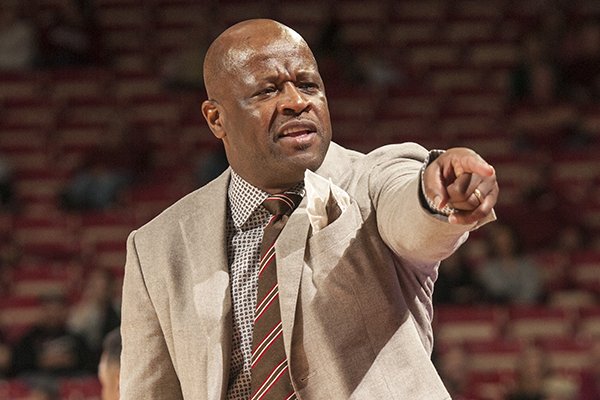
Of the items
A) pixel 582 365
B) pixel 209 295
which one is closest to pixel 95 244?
pixel 582 365

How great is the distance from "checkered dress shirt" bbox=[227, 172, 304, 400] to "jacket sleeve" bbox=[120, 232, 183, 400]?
0.53ft

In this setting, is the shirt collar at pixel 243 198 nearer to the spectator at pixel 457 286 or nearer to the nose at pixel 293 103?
the nose at pixel 293 103

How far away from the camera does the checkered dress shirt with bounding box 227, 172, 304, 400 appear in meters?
2.26

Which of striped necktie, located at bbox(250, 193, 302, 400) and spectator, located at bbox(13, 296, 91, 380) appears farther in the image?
spectator, located at bbox(13, 296, 91, 380)

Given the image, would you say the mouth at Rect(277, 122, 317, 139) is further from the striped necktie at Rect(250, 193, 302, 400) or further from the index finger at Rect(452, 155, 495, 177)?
the index finger at Rect(452, 155, 495, 177)

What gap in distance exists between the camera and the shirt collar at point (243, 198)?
234cm

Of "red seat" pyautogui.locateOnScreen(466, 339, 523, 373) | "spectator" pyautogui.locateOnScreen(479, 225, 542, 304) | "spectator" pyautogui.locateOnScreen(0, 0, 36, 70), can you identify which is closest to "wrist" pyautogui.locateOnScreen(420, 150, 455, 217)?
"red seat" pyautogui.locateOnScreen(466, 339, 523, 373)

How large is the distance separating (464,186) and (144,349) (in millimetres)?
828

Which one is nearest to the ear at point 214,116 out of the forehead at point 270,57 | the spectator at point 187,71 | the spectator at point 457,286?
the forehead at point 270,57

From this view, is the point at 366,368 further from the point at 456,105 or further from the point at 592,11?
the point at 592,11

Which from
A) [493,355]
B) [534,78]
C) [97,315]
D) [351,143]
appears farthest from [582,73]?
[97,315]

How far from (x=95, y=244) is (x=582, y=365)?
11.0 feet

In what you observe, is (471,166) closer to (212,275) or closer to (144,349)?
(212,275)

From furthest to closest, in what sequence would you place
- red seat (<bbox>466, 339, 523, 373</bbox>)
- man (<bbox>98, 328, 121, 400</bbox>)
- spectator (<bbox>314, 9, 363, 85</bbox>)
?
spectator (<bbox>314, 9, 363, 85</bbox>)
red seat (<bbox>466, 339, 523, 373</bbox>)
man (<bbox>98, 328, 121, 400</bbox>)
